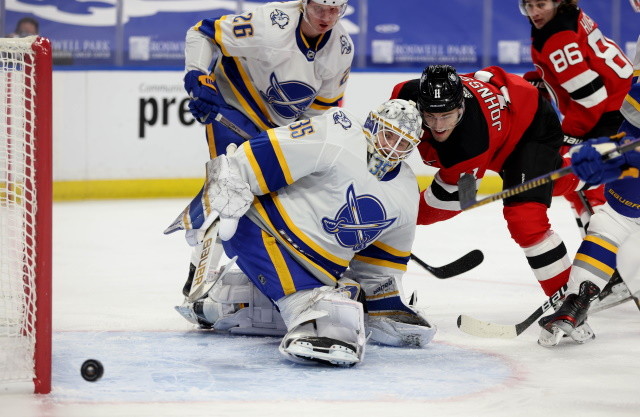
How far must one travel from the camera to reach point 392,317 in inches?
123

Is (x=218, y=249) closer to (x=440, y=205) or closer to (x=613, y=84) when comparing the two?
(x=440, y=205)

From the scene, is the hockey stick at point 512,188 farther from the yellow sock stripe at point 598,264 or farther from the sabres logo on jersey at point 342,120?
the sabres logo on jersey at point 342,120

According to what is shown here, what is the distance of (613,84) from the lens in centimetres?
378

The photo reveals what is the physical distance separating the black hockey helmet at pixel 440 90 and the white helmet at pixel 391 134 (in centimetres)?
15

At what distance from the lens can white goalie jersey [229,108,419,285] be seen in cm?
285

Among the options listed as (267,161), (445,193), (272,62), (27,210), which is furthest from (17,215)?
(445,193)

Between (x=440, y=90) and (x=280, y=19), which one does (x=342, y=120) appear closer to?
(x=440, y=90)

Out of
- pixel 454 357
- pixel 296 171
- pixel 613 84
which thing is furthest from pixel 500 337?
pixel 613 84

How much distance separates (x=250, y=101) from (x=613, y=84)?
1.27 metres

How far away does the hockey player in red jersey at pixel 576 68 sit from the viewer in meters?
3.60

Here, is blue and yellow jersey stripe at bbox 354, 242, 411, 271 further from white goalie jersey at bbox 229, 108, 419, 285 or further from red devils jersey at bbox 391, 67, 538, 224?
red devils jersey at bbox 391, 67, 538, 224

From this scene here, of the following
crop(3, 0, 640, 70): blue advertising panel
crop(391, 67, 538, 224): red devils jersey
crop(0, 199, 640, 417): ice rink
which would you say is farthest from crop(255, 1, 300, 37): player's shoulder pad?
crop(3, 0, 640, 70): blue advertising panel

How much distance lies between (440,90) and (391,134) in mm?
258

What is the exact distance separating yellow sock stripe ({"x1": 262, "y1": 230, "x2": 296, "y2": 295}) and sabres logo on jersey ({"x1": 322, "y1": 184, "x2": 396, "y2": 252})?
15 cm
